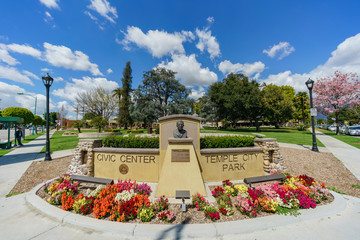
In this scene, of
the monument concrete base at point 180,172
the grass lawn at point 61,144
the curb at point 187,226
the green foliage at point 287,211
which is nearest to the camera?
the curb at point 187,226

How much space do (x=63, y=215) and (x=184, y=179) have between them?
3367 mm

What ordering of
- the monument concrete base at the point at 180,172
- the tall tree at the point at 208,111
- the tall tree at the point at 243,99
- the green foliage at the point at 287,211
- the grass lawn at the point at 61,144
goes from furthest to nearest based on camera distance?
the tall tree at the point at 208,111, the tall tree at the point at 243,99, the grass lawn at the point at 61,144, the monument concrete base at the point at 180,172, the green foliage at the point at 287,211

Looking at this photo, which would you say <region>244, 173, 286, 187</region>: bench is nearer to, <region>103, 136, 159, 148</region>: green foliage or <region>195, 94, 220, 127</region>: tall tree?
<region>103, 136, 159, 148</region>: green foliage

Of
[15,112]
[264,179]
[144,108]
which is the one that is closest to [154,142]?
[264,179]

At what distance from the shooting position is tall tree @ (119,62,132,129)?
41469 millimetres

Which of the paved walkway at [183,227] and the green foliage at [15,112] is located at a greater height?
the green foliage at [15,112]

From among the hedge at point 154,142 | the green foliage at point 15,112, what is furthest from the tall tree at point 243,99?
the green foliage at point 15,112

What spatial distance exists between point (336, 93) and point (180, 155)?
2836cm

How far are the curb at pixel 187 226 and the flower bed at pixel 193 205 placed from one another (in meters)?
0.17

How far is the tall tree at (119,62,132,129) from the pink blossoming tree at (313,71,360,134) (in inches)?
1668

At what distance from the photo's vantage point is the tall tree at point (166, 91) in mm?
27469

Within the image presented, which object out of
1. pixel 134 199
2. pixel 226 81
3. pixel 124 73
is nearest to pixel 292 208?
pixel 134 199

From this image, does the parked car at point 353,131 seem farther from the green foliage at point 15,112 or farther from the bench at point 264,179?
the green foliage at point 15,112

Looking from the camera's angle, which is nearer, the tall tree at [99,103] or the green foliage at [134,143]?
the green foliage at [134,143]
